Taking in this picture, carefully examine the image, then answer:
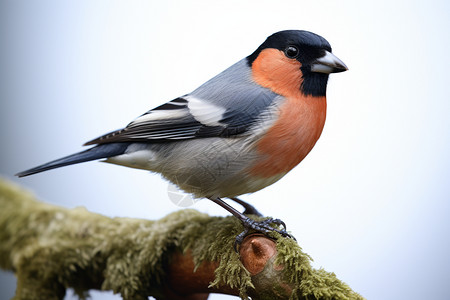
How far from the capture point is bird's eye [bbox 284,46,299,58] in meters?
2.08

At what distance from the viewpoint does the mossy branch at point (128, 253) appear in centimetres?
185

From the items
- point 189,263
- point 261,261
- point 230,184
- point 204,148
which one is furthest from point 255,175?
point 189,263

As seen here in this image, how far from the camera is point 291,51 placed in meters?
2.08

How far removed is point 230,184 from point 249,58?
2.16ft

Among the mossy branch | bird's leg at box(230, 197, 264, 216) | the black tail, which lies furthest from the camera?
bird's leg at box(230, 197, 264, 216)

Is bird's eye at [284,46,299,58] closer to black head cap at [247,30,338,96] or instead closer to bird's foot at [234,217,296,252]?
black head cap at [247,30,338,96]

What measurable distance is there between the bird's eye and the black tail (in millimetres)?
833

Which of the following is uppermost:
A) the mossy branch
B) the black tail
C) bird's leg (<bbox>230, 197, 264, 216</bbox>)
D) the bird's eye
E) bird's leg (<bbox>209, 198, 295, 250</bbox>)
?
the bird's eye

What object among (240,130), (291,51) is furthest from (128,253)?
(291,51)

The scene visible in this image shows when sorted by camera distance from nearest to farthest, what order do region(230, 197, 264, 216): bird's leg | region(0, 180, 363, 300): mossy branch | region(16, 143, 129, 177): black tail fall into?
region(0, 180, 363, 300): mossy branch, region(16, 143, 129, 177): black tail, region(230, 197, 264, 216): bird's leg

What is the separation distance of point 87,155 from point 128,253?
52cm

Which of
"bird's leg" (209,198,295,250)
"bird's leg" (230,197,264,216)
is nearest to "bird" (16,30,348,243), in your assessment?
"bird's leg" (209,198,295,250)

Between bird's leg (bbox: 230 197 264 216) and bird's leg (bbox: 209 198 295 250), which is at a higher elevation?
bird's leg (bbox: 209 198 295 250)

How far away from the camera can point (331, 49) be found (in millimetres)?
2039
